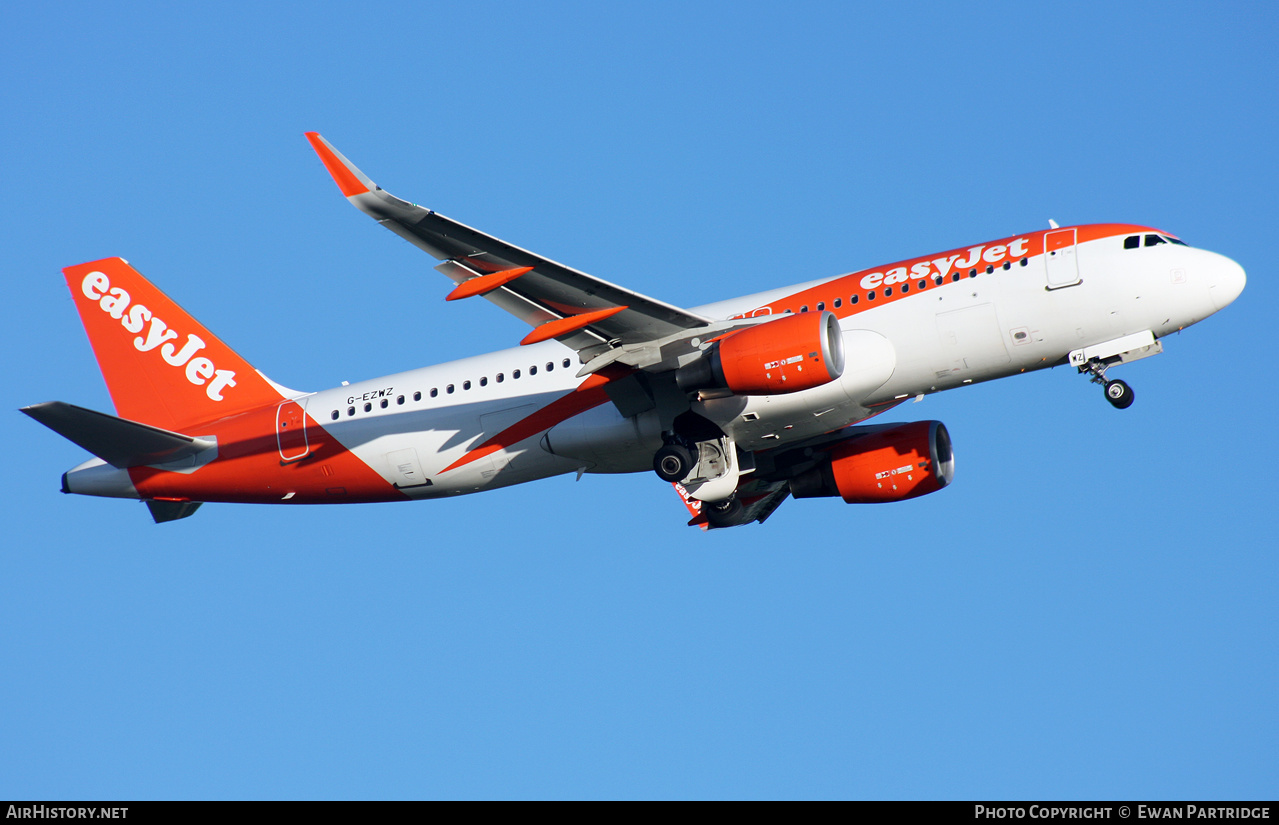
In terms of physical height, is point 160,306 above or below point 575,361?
above

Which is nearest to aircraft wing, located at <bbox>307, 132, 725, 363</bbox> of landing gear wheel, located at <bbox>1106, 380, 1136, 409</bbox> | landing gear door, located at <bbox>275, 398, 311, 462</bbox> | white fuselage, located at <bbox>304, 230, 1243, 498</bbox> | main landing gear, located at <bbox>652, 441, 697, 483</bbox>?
white fuselage, located at <bbox>304, 230, 1243, 498</bbox>

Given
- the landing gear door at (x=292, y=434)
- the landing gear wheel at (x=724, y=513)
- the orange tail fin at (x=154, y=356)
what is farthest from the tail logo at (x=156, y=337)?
the landing gear wheel at (x=724, y=513)

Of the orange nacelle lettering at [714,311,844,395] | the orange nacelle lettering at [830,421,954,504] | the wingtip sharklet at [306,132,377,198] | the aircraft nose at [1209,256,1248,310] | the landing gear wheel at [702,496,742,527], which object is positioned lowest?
the landing gear wheel at [702,496,742,527]

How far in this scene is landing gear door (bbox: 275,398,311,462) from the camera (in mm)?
33344

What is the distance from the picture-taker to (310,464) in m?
33.3

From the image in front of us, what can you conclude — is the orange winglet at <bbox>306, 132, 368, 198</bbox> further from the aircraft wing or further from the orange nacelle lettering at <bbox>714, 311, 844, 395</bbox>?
the orange nacelle lettering at <bbox>714, 311, 844, 395</bbox>

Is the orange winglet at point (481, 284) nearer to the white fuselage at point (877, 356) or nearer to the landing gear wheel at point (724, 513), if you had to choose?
the white fuselage at point (877, 356)

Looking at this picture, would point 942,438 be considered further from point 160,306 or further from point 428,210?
point 160,306

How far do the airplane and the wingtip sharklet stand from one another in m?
0.04

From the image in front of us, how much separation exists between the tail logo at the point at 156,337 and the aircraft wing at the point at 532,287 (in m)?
11.8

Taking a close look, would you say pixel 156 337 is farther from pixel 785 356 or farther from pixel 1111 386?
pixel 1111 386

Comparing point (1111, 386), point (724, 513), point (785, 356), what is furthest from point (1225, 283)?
point (724, 513)
